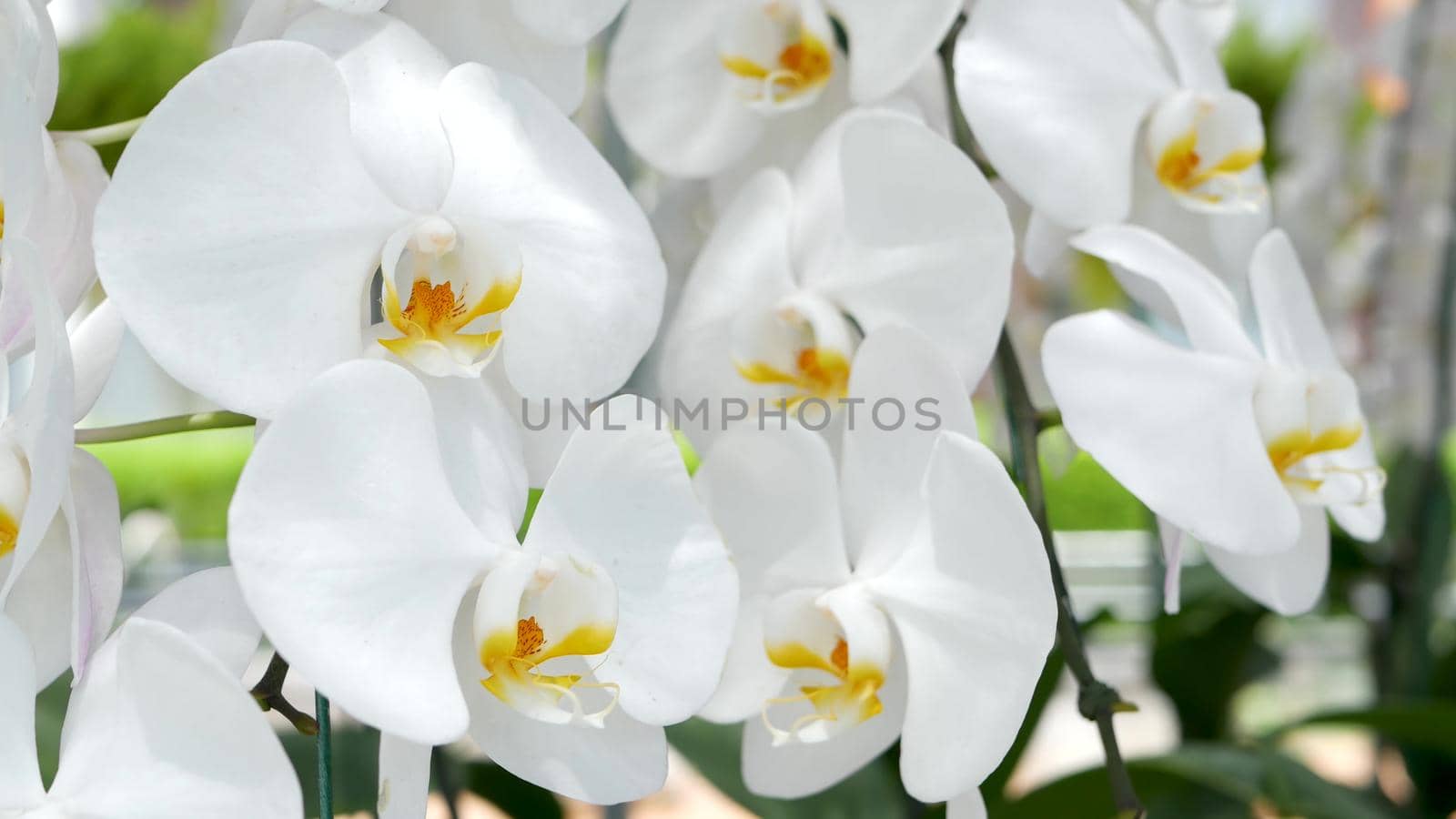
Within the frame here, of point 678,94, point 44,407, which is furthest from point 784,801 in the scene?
point 44,407

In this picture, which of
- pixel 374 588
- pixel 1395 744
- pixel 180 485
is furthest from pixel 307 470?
pixel 180 485

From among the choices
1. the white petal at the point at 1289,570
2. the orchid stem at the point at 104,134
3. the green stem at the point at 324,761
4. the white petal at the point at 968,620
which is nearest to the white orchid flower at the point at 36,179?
the orchid stem at the point at 104,134

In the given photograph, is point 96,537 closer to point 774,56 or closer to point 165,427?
point 165,427

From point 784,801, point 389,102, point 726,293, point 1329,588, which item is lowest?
point 1329,588

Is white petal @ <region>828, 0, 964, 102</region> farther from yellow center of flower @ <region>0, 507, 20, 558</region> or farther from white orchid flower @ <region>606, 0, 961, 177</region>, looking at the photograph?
yellow center of flower @ <region>0, 507, 20, 558</region>

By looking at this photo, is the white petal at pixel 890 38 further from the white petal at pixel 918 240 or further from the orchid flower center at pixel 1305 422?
the orchid flower center at pixel 1305 422

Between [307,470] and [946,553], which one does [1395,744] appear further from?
[307,470]
